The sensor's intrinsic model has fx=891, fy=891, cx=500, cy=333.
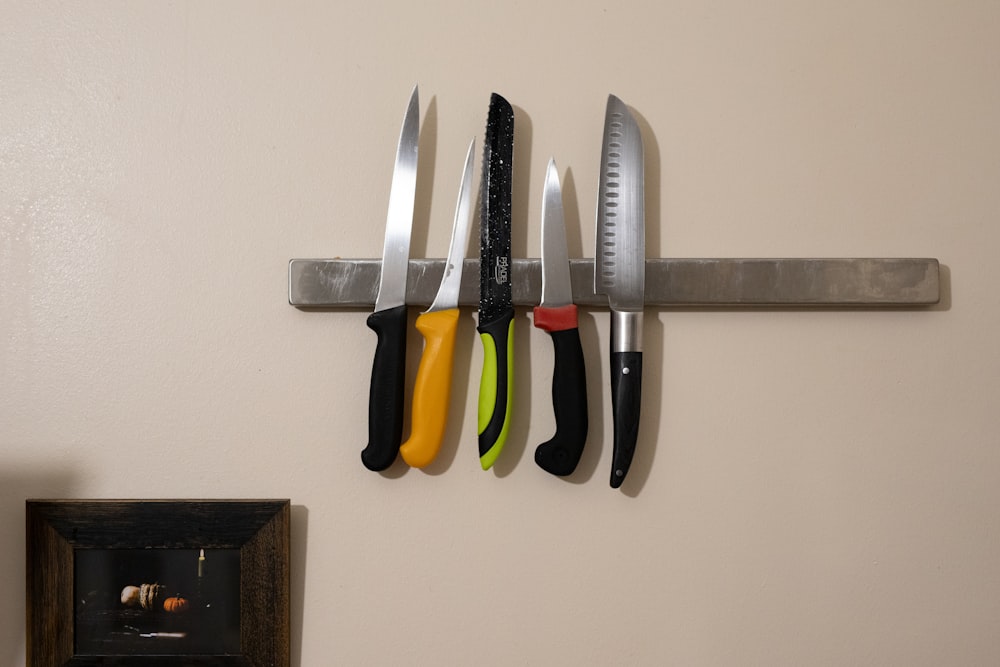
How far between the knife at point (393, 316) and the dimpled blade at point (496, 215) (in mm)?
73

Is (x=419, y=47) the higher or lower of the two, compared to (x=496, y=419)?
higher

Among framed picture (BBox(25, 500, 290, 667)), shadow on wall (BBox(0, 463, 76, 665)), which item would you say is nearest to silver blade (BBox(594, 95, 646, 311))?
framed picture (BBox(25, 500, 290, 667))

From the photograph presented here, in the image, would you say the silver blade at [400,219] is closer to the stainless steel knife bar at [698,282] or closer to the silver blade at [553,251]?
the stainless steel knife bar at [698,282]

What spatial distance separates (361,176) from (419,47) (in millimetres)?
145

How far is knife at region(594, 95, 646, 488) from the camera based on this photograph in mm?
866

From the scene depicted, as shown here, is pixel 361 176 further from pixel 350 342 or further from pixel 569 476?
pixel 569 476

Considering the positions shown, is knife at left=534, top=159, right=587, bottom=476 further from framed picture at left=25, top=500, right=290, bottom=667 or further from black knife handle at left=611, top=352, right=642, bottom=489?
framed picture at left=25, top=500, right=290, bottom=667

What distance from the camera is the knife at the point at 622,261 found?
866 millimetres

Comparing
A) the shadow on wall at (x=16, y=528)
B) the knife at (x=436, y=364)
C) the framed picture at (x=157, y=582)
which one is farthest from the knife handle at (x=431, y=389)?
the shadow on wall at (x=16, y=528)

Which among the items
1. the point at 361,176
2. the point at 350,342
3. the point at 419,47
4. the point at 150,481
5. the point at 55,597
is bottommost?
the point at 55,597

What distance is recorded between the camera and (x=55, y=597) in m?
0.88

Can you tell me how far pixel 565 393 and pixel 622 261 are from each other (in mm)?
142

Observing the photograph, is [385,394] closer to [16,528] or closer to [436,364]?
[436,364]

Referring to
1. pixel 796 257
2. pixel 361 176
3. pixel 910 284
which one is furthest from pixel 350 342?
pixel 910 284
